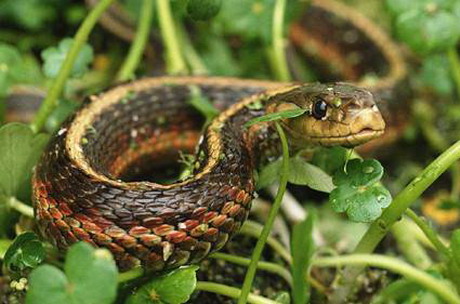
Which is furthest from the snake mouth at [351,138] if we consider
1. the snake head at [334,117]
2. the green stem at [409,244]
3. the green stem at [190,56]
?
the green stem at [190,56]

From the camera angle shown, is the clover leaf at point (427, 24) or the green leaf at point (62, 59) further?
the clover leaf at point (427, 24)

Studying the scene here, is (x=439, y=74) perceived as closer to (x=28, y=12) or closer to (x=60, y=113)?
(x=60, y=113)

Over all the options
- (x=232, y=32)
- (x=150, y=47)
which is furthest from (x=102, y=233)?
(x=150, y=47)

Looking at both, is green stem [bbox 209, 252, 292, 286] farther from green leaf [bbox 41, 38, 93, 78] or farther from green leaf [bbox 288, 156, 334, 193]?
green leaf [bbox 41, 38, 93, 78]

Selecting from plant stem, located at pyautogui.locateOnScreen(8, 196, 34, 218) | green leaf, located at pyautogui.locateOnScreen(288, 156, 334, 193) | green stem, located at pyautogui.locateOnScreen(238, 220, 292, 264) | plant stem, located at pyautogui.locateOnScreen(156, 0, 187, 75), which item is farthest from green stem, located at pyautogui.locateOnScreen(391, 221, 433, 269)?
plant stem, located at pyautogui.locateOnScreen(8, 196, 34, 218)

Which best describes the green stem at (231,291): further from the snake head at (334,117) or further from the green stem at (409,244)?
the green stem at (409,244)

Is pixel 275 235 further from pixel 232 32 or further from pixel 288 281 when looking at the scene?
pixel 232 32

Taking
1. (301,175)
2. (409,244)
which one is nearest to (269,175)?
(301,175)
